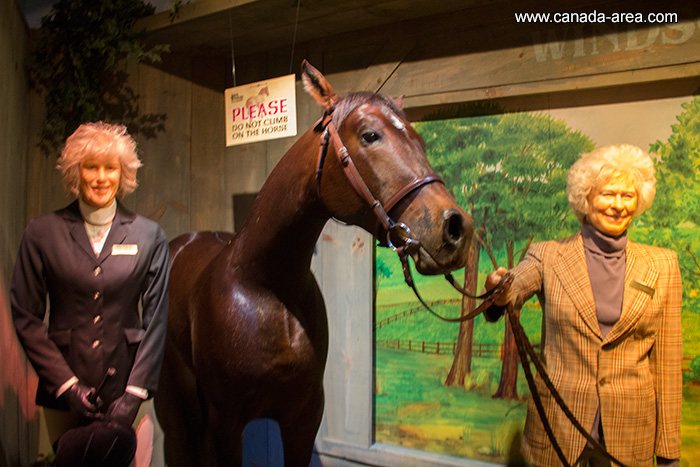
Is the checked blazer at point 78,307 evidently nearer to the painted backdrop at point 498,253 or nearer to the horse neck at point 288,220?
the horse neck at point 288,220

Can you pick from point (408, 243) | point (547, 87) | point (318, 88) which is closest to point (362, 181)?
point (408, 243)

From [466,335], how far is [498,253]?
415 millimetres

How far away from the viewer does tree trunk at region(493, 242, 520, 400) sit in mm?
2238

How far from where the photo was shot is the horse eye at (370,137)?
140cm

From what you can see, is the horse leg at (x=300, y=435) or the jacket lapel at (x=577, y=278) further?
the horse leg at (x=300, y=435)

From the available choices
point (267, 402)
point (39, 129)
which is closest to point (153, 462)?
point (267, 402)

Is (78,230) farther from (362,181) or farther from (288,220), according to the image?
(362,181)

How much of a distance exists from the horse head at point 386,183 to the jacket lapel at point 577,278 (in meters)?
0.61

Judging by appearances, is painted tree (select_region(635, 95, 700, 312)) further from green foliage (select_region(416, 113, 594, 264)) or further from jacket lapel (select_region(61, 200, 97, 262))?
jacket lapel (select_region(61, 200, 97, 262))

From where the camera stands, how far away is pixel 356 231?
248 centimetres

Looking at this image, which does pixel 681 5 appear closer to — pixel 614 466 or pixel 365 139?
pixel 365 139

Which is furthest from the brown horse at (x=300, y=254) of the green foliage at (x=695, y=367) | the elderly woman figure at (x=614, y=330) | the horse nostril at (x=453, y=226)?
the green foliage at (x=695, y=367)

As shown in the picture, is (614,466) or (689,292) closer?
(614,466)

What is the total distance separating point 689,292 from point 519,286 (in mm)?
812
